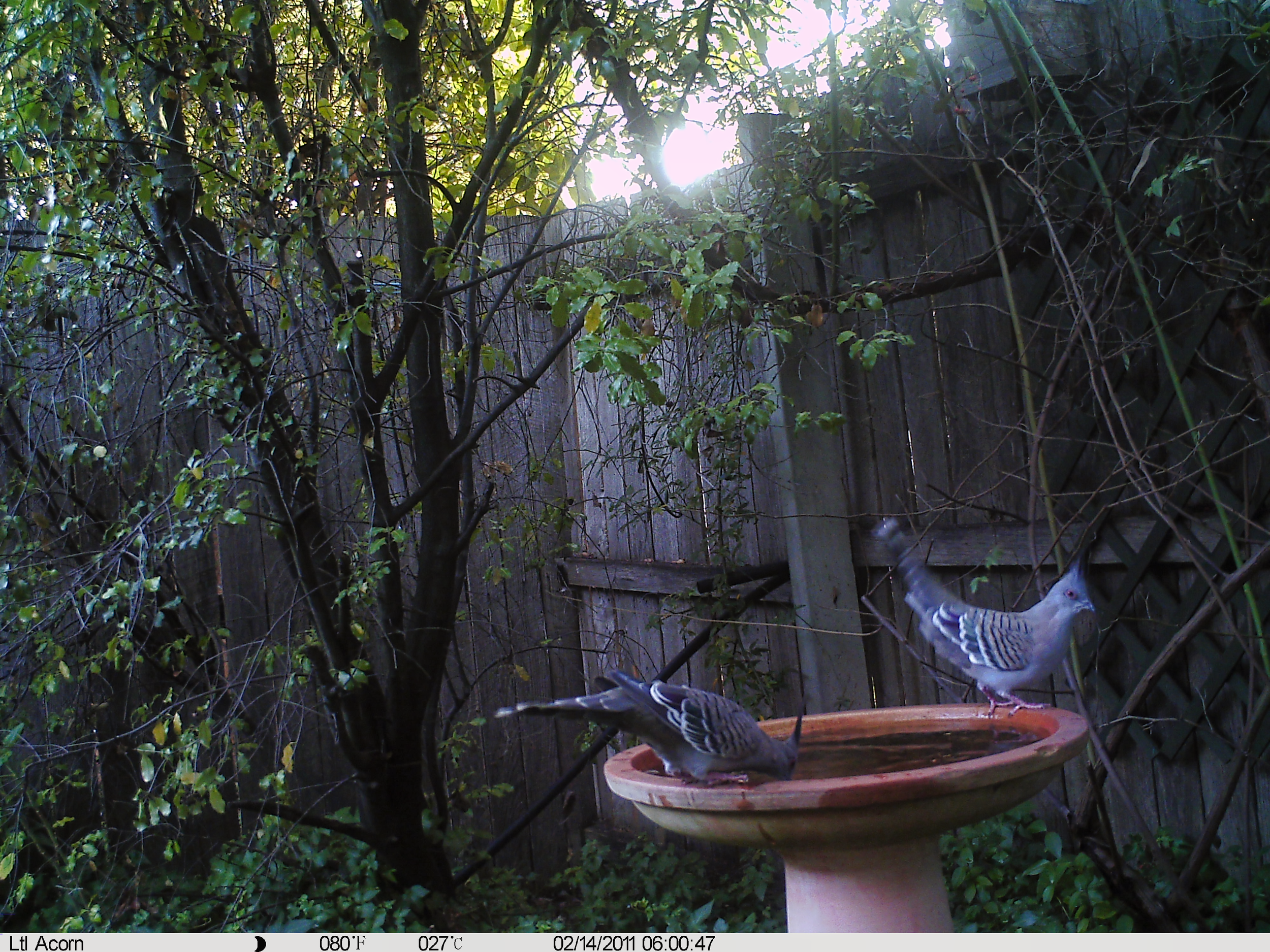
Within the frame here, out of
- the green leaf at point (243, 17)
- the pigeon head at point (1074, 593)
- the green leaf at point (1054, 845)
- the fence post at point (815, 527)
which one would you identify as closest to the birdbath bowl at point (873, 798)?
the pigeon head at point (1074, 593)

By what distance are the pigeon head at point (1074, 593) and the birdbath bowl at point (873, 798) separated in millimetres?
223

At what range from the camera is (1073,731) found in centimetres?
177

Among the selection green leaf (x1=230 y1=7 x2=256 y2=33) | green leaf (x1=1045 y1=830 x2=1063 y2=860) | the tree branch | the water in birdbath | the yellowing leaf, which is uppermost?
green leaf (x1=230 y1=7 x2=256 y2=33)

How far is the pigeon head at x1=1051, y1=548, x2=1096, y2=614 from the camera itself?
2109mm

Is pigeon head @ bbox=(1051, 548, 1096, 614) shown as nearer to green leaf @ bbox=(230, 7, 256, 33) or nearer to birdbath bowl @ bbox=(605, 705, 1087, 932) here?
birdbath bowl @ bbox=(605, 705, 1087, 932)

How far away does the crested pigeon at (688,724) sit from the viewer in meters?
1.72

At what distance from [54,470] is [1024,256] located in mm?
3033

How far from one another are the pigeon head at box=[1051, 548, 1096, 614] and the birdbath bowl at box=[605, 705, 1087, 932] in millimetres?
223

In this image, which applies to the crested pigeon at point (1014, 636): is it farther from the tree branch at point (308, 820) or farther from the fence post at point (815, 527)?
the tree branch at point (308, 820)

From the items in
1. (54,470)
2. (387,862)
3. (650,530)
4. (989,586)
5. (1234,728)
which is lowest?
(387,862)

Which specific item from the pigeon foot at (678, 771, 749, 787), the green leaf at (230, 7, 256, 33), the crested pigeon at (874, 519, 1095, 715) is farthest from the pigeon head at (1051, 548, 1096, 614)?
the green leaf at (230, 7, 256, 33)

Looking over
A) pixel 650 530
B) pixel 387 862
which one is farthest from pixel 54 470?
pixel 650 530

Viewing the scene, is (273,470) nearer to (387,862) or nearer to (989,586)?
(387,862)

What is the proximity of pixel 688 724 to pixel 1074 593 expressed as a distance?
3.09ft
